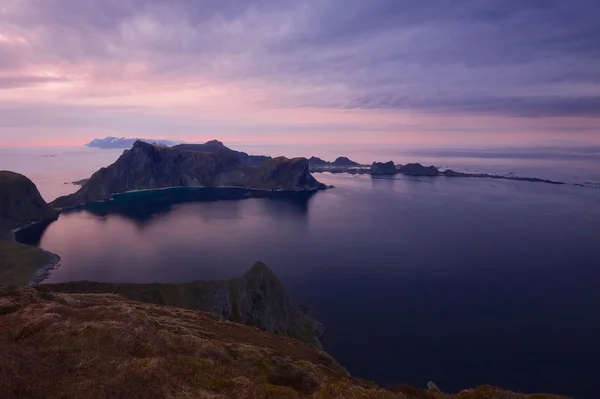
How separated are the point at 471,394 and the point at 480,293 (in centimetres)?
9132

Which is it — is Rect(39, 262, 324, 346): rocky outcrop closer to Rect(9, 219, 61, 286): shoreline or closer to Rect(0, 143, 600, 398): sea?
Rect(0, 143, 600, 398): sea

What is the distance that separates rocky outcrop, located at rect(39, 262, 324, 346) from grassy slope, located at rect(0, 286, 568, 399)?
1592 inches

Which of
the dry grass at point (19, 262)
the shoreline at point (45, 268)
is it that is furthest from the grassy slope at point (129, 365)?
the dry grass at point (19, 262)

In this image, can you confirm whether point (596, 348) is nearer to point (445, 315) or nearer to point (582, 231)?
point (445, 315)

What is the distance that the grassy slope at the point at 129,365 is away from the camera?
21.5 m

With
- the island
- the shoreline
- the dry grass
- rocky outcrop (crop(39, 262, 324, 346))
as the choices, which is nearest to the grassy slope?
the island

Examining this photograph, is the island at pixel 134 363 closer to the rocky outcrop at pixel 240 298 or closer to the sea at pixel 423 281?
the rocky outcrop at pixel 240 298

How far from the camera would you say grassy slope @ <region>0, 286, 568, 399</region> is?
21547 millimetres

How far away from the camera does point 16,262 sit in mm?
130375

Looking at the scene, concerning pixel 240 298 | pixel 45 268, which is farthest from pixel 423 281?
pixel 45 268

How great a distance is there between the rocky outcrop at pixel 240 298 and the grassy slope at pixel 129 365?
40432 millimetres

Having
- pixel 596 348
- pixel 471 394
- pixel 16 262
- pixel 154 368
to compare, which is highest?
pixel 154 368

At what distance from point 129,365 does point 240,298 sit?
62309 millimetres

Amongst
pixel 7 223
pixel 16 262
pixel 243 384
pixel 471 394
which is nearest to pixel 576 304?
pixel 471 394
